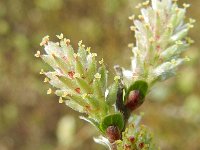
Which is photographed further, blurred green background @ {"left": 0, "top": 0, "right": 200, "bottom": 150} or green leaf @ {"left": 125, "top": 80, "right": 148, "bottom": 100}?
blurred green background @ {"left": 0, "top": 0, "right": 200, "bottom": 150}

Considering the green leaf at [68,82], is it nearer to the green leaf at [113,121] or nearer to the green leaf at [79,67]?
A: the green leaf at [79,67]

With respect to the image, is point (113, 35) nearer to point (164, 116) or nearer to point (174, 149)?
point (164, 116)

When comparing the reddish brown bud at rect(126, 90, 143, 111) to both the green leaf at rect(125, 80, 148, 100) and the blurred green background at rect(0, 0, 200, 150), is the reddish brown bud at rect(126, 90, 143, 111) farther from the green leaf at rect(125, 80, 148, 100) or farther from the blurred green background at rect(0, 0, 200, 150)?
the blurred green background at rect(0, 0, 200, 150)

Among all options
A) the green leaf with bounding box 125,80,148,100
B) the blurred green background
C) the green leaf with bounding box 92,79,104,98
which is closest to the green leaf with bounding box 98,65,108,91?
the green leaf with bounding box 92,79,104,98

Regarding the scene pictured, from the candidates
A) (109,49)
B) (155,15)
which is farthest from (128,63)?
(155,15)

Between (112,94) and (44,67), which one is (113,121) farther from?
(44,67)

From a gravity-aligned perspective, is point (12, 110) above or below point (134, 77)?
above

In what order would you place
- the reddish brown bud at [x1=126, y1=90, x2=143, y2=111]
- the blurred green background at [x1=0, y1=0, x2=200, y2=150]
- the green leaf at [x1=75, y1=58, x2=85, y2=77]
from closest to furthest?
the green leaf at [x1=75, y1=58, x2=85, y2=77] → the reddish brown bud at [x1=126, y1=90, x2=143, y2=111] → the blurred green background at [x1=0, y1=0, x2=200, y2=150]

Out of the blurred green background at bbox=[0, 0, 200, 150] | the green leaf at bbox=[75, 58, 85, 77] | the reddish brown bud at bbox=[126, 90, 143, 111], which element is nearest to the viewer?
the green leaf at bbox=[75, 58, 85, 77]
